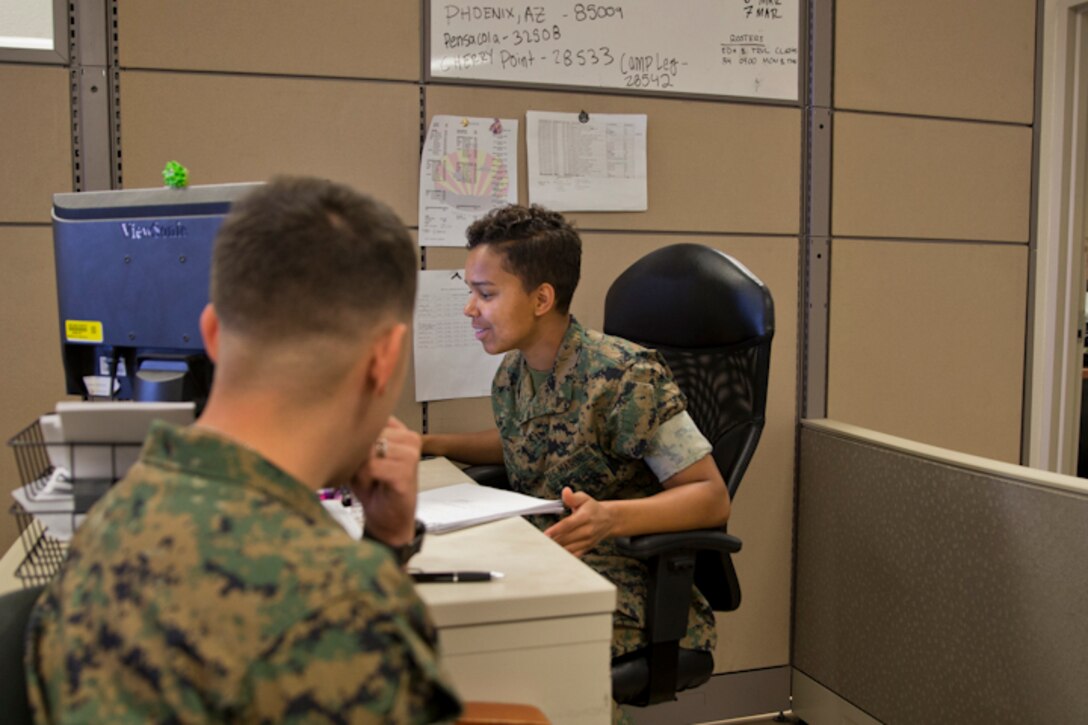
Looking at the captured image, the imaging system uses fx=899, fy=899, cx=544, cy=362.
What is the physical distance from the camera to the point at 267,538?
0.59 meters

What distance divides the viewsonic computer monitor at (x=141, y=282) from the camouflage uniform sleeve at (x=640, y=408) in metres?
0.71

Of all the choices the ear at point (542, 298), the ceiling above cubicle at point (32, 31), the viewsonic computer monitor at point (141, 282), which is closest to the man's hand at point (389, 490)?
the viewsonic computer monitor at point (141, 282)

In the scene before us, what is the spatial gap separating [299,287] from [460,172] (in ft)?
4.94

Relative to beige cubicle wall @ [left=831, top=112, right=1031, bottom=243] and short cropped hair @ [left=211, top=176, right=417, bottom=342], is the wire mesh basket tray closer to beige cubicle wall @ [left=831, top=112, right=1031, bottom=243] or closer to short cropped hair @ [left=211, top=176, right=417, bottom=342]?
short cropped hair @ [left=211, top=176, right=417, bottom=342]

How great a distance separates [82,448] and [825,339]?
1.98m

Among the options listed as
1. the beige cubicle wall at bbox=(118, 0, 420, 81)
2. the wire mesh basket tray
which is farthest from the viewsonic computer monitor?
the beige cubicle wall at bbox=(118, 0, 420, 81)

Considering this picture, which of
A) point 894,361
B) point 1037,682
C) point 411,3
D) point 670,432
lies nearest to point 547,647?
point 670,432

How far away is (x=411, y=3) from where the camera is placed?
2.09 m

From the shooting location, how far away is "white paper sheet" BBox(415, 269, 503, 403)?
84.4 inches

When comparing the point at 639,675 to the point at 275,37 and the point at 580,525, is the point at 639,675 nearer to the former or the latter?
the point at 580,525

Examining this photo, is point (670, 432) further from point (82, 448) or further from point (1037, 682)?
point (82, 448)

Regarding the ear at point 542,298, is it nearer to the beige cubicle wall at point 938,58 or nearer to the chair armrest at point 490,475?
the chair armrest at point 490,475

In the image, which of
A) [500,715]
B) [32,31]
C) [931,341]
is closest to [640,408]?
[500,715]

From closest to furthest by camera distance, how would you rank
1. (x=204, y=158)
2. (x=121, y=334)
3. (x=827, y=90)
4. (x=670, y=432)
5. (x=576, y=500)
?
(x=121, y=334), (x=576, y=500), (x=670, y=432), (x=204, y=158), (x=827, y=90)
